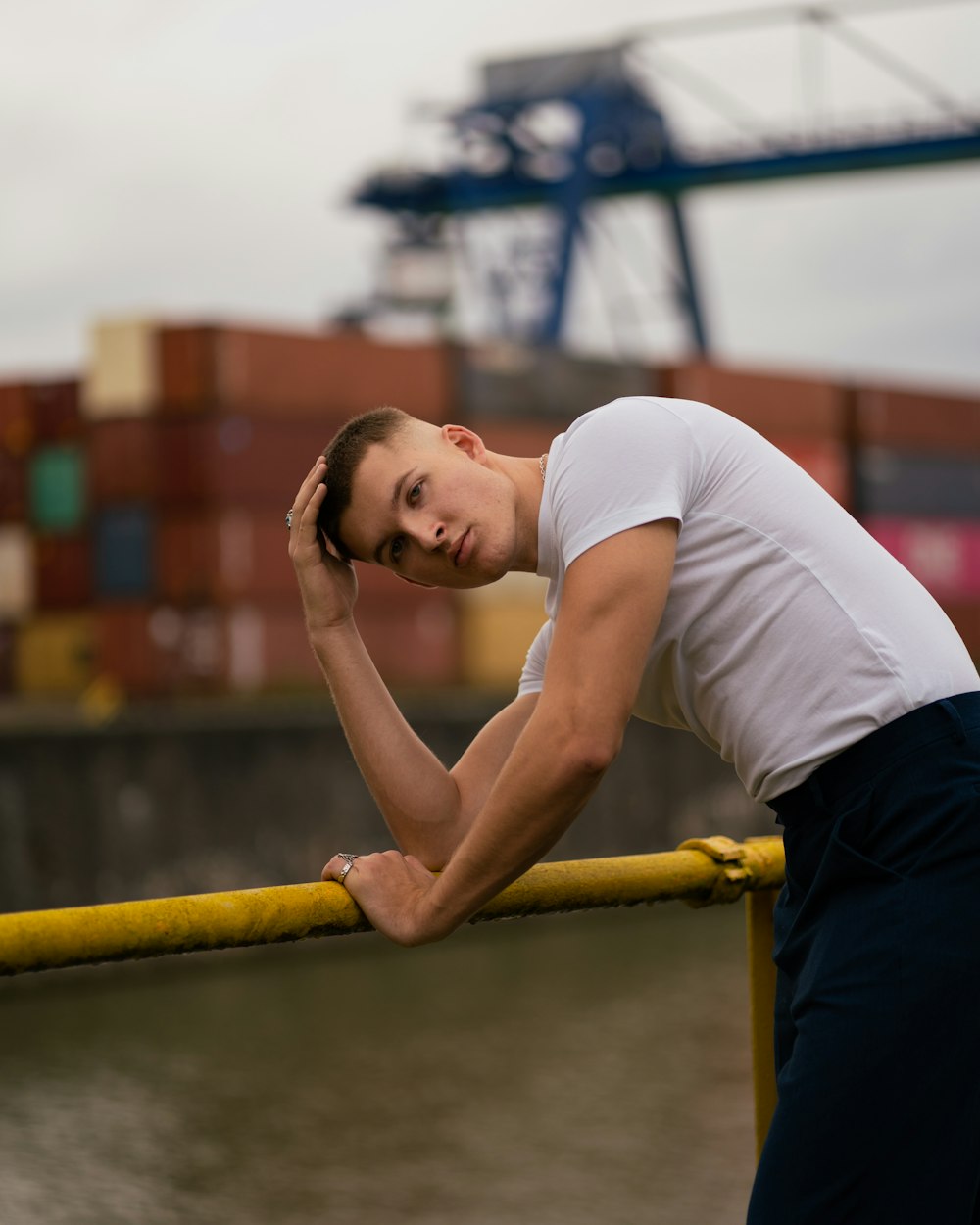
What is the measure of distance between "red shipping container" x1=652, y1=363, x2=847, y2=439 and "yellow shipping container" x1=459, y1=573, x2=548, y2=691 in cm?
341

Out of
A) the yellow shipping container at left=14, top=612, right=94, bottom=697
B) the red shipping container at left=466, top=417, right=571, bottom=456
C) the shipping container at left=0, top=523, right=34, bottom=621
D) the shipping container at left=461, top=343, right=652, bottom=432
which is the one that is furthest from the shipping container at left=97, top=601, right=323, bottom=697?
the shipping container at left=461, top=343, right=652, bottom=432

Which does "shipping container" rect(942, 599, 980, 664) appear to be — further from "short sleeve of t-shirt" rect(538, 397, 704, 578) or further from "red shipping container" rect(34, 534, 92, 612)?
"short sleeve of t-shirt" rect(538, 397, 704, 578)

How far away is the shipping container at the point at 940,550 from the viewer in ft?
68.7

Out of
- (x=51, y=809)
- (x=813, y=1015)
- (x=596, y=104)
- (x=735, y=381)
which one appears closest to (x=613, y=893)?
(x=813, y=1015)

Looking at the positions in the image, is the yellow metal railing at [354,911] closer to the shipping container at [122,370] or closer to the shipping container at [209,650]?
the shipping container at [209,650]

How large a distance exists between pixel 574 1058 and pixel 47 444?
11156 millimetres

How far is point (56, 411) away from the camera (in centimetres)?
1806

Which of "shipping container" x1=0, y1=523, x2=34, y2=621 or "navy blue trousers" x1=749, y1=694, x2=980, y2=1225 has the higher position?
"navy blue trousers" x1=749, y1=694, x2=980, y2=1225

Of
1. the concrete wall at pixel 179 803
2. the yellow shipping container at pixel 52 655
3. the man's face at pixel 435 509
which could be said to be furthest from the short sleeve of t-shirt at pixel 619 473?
the yellow shipping container at pixel 52 655

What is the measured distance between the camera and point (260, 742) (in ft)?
40.9

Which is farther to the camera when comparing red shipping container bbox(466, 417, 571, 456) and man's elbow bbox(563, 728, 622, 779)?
red shipping container bbox(466, 417, 571, 456)

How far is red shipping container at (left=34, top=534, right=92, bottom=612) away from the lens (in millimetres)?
17312

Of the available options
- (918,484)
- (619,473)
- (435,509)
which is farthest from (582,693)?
(918,484)

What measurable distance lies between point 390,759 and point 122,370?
15.1 meters
